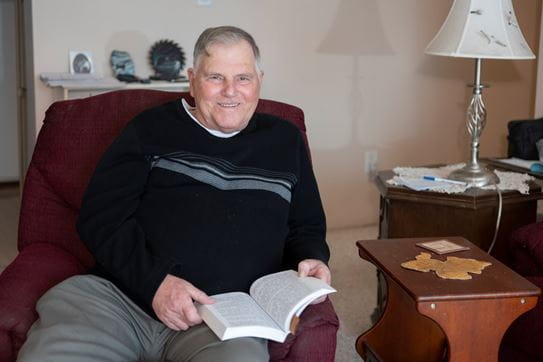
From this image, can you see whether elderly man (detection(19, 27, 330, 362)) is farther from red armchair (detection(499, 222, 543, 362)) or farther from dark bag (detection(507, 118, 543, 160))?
dark bag (detection(507, 118, 543, 160))

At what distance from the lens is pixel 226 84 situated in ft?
5.89

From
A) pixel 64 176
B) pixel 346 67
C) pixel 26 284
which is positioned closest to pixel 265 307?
pixel 26 284

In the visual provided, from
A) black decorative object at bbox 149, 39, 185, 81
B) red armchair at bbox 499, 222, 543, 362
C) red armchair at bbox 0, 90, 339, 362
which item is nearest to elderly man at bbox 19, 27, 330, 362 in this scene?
red armchair at bbox 0, 90, 339, 362

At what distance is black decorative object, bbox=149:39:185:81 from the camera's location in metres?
3.22

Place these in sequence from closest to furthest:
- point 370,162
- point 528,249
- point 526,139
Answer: point 528,249 → point 526,139 → point 370,162

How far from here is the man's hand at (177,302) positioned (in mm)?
1588

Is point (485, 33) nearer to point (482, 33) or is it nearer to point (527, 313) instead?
point (482, 33)

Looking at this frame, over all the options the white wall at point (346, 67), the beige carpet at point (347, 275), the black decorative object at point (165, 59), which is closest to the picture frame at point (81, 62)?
the white wall at point (346, 67)

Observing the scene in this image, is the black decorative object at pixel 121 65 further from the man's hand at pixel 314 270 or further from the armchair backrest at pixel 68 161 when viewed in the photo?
the man's hand at pixel 314 270

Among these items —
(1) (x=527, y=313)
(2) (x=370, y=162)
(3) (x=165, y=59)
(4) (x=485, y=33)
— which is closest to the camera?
(1) (x=527, y=313)

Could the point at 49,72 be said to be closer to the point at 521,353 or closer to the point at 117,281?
the point at 117,281

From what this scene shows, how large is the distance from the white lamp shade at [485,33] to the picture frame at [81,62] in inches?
57.8

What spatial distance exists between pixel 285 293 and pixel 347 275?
1.58 metres

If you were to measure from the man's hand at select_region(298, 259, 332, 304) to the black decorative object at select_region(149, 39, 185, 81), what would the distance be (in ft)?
5.57
